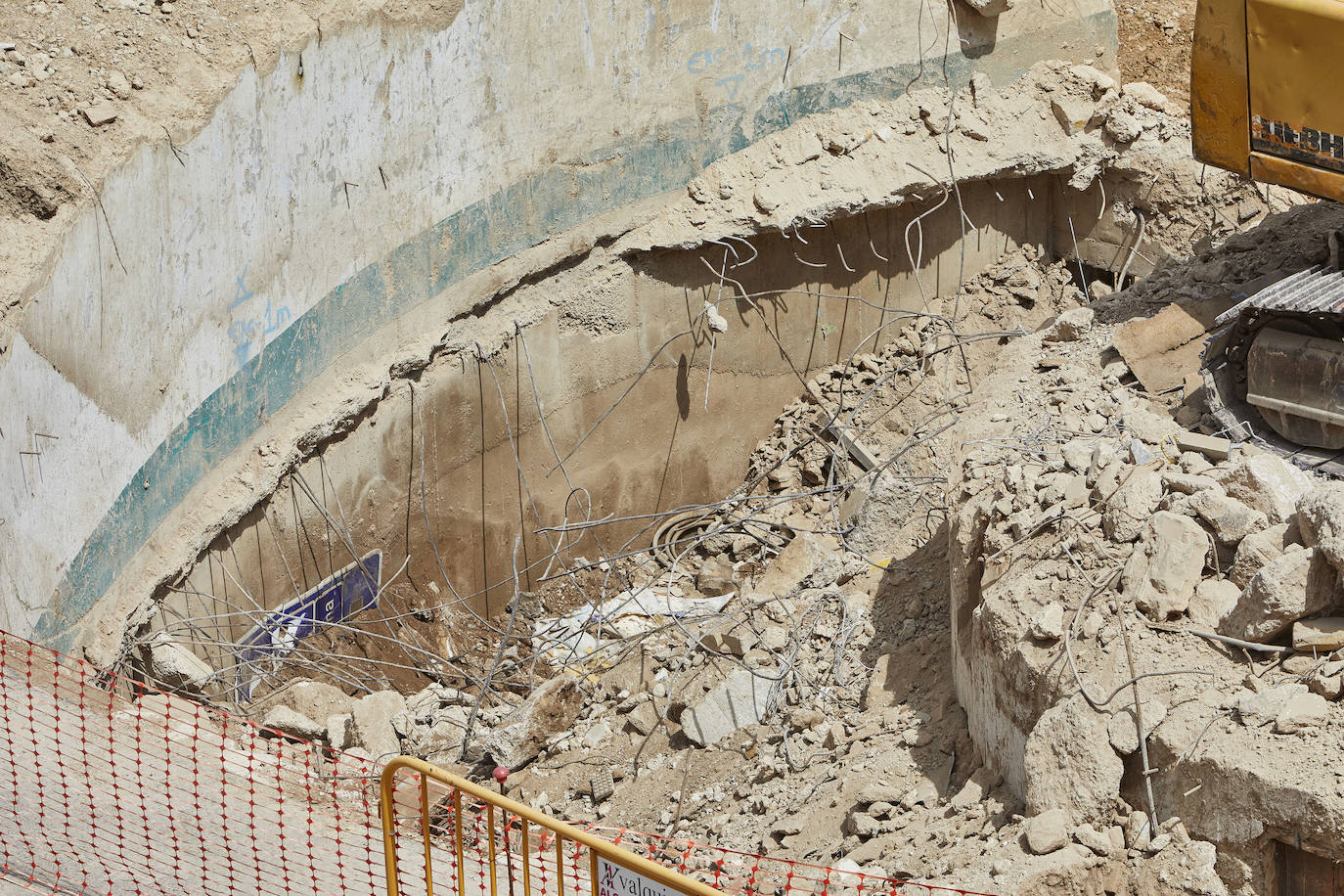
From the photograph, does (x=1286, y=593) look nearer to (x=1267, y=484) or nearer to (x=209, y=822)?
(x=1267, y=484)

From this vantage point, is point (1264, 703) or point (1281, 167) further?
point (1281, 167)

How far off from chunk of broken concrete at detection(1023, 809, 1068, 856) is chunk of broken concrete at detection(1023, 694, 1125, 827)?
2.9 inches

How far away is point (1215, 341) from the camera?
7426mm

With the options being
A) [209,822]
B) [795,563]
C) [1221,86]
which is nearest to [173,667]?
[209,822]

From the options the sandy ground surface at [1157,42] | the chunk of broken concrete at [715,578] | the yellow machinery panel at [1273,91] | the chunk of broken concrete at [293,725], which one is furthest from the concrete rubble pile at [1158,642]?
the sandy ground surface at [1157,42]

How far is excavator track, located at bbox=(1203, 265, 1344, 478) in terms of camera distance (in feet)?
22.5

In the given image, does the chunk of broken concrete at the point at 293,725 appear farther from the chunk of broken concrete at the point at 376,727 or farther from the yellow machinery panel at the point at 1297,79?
the yellow machinery panel at the point at 1297,79

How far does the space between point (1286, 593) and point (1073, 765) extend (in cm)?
102

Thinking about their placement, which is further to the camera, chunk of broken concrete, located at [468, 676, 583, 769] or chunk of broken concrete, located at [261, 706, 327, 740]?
chunk of broken concrete, located at [468, 676, 583, 769]

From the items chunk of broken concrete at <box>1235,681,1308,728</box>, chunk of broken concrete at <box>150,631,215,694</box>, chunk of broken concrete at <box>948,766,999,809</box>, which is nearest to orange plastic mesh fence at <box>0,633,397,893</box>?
chunk of broken concrete at <box>150,631,215,694</box>

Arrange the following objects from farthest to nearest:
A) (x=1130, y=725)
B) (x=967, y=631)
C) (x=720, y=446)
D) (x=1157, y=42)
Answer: (x=1157, y=42)
(x=720, y=446)
(x=967, y=631)
(x=1130, y=725)

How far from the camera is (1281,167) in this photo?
720cm

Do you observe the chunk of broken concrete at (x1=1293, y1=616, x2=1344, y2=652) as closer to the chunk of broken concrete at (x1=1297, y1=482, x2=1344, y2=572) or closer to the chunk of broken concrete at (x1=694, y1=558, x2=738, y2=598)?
the chunk of broken concrete at (x1=1297, y1=482, x2=1344, y2=572)

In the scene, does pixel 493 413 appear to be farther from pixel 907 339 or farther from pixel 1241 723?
pixel 1241 723
